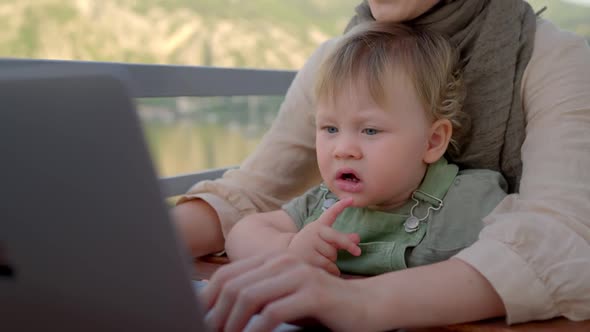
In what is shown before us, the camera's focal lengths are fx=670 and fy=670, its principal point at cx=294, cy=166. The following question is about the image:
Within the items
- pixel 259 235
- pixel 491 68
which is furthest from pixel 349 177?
pixel 491 68

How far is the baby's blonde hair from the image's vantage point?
1.11 m

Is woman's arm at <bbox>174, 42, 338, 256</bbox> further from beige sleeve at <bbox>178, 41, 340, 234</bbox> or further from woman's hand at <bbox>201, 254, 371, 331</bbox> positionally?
woman's hand at <bbox>201, 254, 371, 331</bbox>

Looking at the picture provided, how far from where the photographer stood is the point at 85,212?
1.51 ft

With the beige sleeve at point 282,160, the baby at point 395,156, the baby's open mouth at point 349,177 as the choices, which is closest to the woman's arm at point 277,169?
the beige sleeve at point 282,160

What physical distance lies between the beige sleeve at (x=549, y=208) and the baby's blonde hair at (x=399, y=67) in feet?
0.44

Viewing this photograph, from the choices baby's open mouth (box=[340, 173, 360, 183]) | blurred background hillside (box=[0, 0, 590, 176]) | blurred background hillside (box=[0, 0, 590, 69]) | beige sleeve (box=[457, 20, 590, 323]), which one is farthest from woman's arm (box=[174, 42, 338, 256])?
blurred background hillside (box=[0, 0, 590, 69])

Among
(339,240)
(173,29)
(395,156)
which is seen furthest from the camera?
(173,29)

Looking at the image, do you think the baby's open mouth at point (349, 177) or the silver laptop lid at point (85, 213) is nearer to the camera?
the silver laptop lid at point (85, 213)

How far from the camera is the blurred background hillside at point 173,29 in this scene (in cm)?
1113

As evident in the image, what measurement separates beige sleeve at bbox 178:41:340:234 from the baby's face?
0.30 meters

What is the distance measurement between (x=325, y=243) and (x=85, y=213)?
59cm

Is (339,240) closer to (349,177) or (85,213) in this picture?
(349,177)

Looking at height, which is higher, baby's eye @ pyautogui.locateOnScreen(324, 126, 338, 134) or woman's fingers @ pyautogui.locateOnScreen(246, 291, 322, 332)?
baby's eye @ pyautogui.locateOnScreen(324, 126, 338, 134)

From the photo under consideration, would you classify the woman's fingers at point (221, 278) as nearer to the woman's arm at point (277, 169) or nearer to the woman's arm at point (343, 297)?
the woman's arm at point (343, 297)
